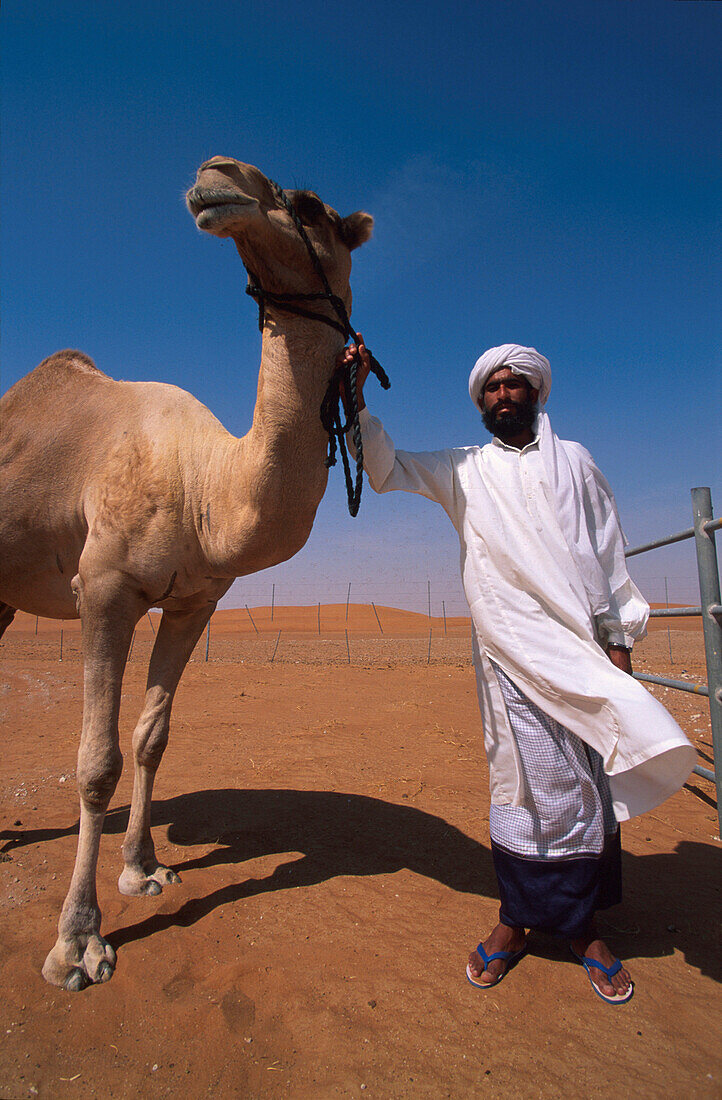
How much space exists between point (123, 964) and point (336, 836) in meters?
1.76

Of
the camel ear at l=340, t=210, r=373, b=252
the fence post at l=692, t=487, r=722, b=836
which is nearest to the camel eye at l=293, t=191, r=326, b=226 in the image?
the camel ear at l=340, t=210, r=373, b=252

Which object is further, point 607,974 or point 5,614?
point 5,614

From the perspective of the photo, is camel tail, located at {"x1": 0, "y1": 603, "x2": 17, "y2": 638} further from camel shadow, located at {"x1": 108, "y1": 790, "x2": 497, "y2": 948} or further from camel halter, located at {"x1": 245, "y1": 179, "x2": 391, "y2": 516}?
camel halter, located at {"x1": 245, "y1": 179, "x2": 391, "y2": 516}

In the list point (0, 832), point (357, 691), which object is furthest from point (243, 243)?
point (357, 691)

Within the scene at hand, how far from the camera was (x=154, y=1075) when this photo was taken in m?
2.02

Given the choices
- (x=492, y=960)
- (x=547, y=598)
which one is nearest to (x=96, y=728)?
(x=492, y=960)

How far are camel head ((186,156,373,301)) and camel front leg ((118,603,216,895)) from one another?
199 cm

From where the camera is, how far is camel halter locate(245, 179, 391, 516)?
2.34 meters

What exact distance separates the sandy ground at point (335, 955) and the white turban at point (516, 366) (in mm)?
2625

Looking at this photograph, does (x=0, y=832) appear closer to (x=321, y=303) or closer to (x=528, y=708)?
(x=528, y=708)

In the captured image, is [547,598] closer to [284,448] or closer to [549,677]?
[549,677]

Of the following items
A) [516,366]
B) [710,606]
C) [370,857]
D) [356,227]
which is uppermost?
[356,227]

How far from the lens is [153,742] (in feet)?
11.4

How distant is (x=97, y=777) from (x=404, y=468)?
6.63 feet
